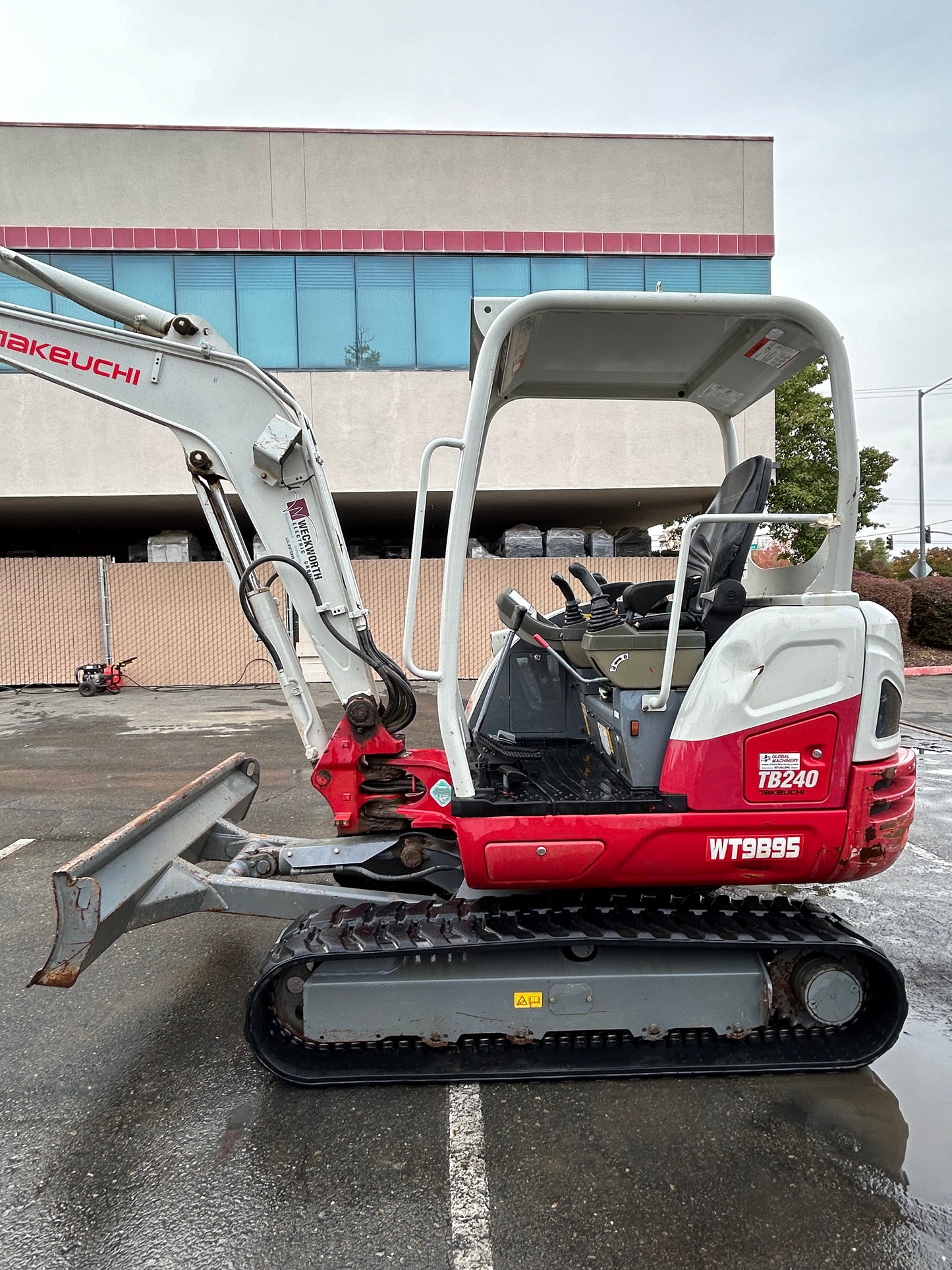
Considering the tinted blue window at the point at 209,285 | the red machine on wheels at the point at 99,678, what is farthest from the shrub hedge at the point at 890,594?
the red machine on wheels at the point at 99,678

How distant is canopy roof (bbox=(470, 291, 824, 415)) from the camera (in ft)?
9.06

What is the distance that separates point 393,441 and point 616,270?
18.3 feet

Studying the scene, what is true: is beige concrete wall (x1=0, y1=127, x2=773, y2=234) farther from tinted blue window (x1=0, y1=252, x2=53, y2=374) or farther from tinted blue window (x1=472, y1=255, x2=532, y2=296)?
tinted blue window (x1=0, y1=252, x2=53, y2=374)

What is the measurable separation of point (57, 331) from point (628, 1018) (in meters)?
3.76

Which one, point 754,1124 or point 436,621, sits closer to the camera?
point 754,1124

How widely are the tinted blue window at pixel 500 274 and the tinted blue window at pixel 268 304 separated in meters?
3.54

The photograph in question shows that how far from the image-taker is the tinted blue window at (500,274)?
14562mm

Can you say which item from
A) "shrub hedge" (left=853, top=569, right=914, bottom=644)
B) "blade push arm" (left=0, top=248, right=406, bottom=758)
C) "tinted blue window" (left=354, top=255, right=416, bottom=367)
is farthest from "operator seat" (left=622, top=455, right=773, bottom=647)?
"shrub hedge" (left=853, top=569, right=914, bottom=644)

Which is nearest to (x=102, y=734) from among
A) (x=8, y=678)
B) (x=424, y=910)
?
(x=8, y=678)

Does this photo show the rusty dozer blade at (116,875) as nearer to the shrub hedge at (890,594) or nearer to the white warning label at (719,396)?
the white warning label at (719,396)

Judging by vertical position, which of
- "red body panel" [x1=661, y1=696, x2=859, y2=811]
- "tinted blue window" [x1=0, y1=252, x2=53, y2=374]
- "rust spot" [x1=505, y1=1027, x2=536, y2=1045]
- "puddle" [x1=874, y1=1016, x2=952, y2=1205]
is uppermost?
"tinted blue window" [x1=0, y1=252, x2=53, y2=374]

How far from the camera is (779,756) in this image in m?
2.74

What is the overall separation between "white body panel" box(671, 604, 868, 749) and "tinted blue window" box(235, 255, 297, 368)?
44.3ft

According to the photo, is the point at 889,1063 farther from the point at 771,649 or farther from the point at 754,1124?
the point at 771,649
